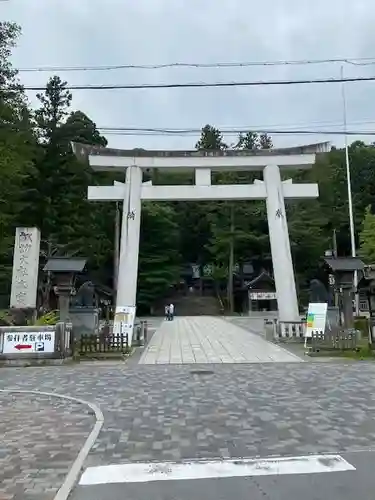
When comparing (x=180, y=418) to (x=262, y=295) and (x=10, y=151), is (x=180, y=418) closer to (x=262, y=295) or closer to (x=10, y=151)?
(x=10, y=151)

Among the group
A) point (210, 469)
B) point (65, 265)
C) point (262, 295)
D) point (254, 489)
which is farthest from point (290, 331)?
point (262, 295)

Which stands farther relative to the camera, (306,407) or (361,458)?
(306,407)

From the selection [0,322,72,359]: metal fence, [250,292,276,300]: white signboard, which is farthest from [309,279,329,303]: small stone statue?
[250,292,276,300]: white signboard

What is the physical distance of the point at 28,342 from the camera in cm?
1497

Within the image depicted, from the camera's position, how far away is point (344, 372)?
40.9 ft

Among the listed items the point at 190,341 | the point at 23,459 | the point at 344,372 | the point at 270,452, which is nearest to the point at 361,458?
the point at 270,452

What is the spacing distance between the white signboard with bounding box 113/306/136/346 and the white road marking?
42.0ft

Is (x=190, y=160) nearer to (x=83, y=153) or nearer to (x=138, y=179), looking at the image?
(x=138, y=179)

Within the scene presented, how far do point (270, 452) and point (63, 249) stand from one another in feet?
113

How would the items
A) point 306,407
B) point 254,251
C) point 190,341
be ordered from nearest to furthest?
1. point 306,407
2. point 190,341
3. point 254,251

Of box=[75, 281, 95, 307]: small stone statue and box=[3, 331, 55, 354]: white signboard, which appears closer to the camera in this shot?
box=[3, 331, 55, 354]: white signboard

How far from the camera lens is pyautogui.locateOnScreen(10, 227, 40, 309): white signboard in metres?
19.9

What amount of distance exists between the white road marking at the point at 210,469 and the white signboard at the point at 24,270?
15372 mm

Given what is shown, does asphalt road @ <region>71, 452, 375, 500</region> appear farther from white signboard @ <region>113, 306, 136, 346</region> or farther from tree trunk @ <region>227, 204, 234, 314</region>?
tree trunk @ <region>227, 204, 234, 314</region>
